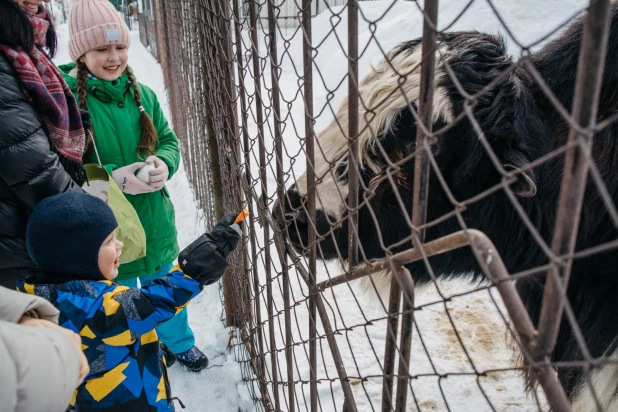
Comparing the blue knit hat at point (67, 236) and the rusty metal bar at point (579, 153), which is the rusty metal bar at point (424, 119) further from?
the blue knit hat at point (67, 236)

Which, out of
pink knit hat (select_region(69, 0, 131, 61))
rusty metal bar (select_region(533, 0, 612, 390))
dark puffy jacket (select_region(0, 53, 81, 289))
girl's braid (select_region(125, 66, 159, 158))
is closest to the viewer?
rusty metal bar (select_region(533, 0, 612, 390))

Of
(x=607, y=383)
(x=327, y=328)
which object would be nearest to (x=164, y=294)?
(x=327, y=328)

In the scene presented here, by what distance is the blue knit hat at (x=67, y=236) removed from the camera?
→ 1436mm

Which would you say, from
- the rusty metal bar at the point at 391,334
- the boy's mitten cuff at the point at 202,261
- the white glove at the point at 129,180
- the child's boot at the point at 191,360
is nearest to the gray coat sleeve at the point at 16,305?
the boy's mitten cuff at the point at 202,261

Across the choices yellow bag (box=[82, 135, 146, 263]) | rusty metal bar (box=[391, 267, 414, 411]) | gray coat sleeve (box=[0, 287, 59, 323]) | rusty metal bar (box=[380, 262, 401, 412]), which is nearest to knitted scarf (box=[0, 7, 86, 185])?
yellow bag (box=[82, 135, 146, 263])

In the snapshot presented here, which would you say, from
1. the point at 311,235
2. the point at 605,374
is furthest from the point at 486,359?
the point at 311,235

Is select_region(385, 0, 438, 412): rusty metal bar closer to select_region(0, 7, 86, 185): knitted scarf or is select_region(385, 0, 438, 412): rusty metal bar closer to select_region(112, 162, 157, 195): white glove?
select_region(0, 7, 86, 185): knitted scarf

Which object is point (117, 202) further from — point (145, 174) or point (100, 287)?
point (100, 287)

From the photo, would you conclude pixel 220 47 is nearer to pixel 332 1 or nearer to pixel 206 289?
pixel 206 289

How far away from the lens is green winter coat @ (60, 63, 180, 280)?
8.09 ft

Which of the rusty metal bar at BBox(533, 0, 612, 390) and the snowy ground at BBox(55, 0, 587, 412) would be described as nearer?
the rusty metal bar at BBox(533, 0, 612, 390)

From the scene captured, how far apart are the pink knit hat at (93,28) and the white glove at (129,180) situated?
0.65 m

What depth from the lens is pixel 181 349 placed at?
288cm

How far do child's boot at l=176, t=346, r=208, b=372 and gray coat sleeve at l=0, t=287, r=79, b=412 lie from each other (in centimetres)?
215
